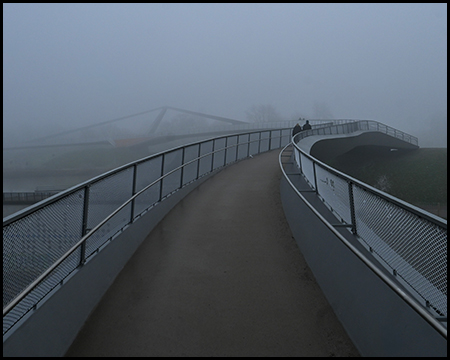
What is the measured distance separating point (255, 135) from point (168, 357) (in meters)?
16.9

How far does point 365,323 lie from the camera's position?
10.4 feet

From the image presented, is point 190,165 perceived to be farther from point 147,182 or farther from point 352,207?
point 352,207

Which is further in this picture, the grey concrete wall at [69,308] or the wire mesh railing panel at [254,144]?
the wire mesh railing panel at [254,144]

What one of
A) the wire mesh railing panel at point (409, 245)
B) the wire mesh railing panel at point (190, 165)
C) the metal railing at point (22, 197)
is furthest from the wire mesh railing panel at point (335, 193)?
the metal railing at point (22, 197)

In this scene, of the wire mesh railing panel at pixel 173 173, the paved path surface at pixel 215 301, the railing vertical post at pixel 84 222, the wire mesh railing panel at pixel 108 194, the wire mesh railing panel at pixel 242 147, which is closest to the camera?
the paved path surface at pixel 215 301

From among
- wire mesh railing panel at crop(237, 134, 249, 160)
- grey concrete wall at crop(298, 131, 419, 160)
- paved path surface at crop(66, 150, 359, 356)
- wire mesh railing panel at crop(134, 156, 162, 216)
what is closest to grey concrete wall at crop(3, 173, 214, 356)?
paved path surface at crop(66, 150, 359, 356)

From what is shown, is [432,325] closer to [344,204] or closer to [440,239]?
[440,239]

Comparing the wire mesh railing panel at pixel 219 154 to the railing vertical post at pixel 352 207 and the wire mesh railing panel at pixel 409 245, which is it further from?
the wire mesh railing panel at pixel 409 245

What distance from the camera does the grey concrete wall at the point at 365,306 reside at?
2.48 metres

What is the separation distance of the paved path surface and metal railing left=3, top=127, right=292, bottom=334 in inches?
23.2

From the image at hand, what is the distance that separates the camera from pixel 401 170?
54531 mm

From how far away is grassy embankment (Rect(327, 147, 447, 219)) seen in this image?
157 ft

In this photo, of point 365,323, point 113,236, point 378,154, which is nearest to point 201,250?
point 113,236

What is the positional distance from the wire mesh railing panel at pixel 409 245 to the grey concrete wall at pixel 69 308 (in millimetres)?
2948
